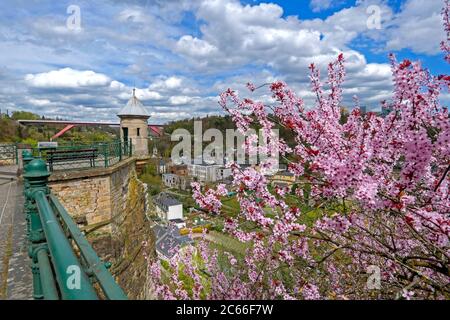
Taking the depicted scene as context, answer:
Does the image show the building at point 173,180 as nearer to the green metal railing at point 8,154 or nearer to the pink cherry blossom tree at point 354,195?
the green metal railing at point 8,154

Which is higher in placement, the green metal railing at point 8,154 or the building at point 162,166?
the green metal railing at point 8,154

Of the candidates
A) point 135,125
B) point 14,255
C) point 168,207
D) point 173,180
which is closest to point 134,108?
point 135,125

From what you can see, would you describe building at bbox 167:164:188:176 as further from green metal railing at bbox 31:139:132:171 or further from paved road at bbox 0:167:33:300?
paved road at bbox 0:167:33:300

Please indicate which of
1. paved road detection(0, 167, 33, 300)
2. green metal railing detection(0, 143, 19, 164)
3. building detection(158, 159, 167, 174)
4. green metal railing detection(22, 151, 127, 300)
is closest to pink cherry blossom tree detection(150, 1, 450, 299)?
green metal railing detection(22, 151, 127, 300)

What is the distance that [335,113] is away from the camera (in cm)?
465

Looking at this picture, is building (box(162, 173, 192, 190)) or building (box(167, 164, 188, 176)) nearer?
building (box(162, 173, 192, 190))

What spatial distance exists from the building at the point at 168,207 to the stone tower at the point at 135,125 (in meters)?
33.6

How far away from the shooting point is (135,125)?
42.2ft

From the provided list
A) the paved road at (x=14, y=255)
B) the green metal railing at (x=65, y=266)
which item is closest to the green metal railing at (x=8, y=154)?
the paved road at (x=14, y=255)

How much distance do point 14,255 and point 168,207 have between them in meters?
44.1

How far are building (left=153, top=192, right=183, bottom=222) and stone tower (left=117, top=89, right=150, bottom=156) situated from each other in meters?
33.6

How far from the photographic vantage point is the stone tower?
12.7 metres

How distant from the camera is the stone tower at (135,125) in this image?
1268cm
